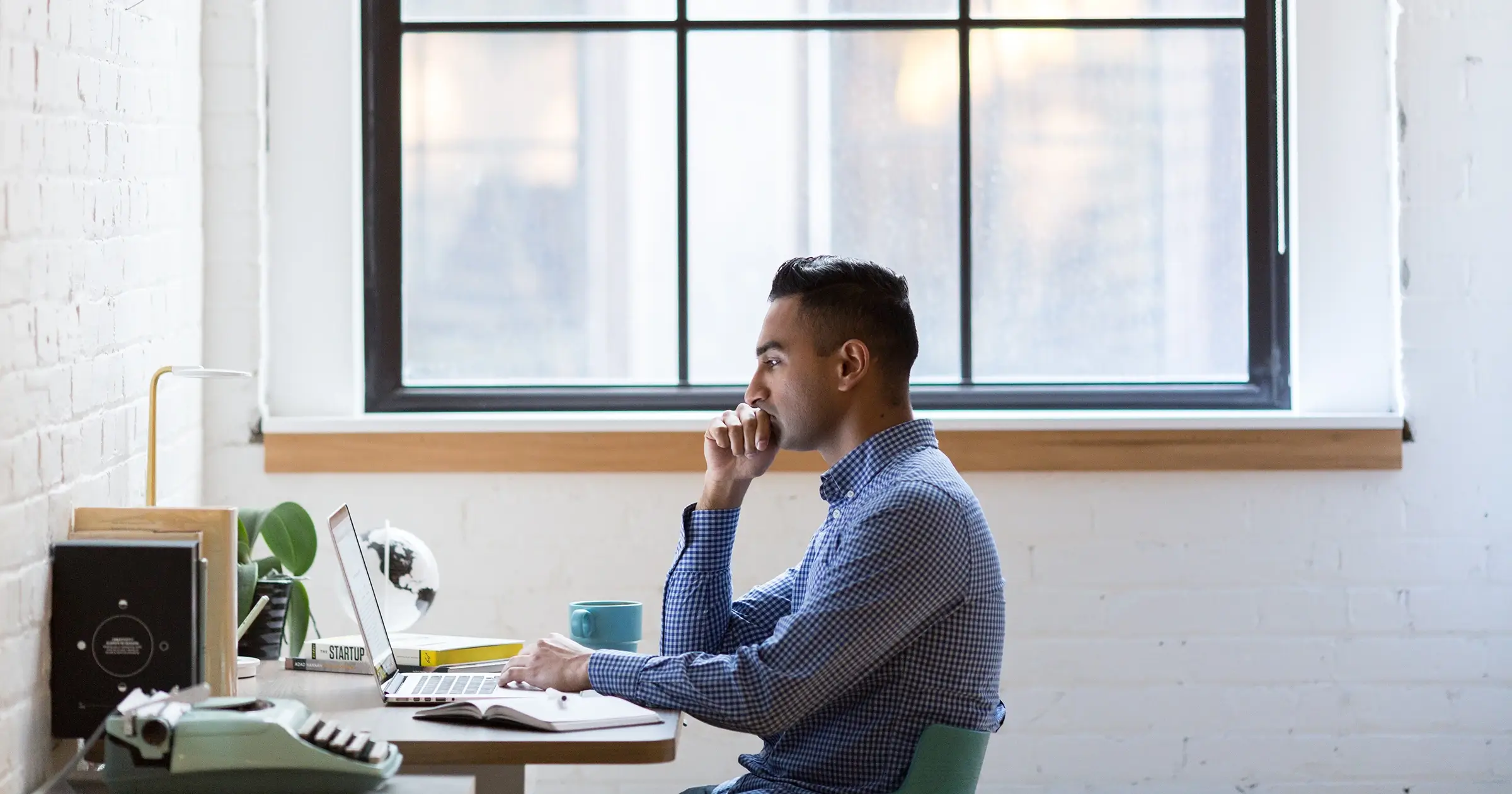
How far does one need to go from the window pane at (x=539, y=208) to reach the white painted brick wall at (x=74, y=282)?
560mm

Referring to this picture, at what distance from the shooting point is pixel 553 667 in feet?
6.57

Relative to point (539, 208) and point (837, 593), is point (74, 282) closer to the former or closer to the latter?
point (837, 593)

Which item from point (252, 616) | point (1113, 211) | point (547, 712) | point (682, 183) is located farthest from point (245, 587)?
point (1113, 211)

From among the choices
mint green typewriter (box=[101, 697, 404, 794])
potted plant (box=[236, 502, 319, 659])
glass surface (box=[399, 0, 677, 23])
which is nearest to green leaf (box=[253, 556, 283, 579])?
potted plant (box=[236, 502, 319, 659])

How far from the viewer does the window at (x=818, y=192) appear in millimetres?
3160

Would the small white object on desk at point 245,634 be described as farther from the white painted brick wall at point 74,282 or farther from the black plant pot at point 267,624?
the white painted brick wall at point 74,282

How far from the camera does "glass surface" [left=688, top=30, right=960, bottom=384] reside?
3164 mm

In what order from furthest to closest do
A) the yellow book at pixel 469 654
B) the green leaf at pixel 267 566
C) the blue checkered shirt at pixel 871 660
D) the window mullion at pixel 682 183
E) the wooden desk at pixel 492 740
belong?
the window mullion at pixel 682 183, the green leaf at pixel 267 566, the yellow book at pixel 469 654, the blue checkered shirt at pixel 871 660, the wooden desk at pixel 492 740

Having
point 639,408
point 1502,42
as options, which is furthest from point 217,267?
point 1502,42

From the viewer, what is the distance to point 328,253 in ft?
10.1

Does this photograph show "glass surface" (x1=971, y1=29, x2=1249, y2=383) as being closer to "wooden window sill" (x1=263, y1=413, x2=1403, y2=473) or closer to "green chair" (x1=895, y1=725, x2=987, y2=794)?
"wooden window sill" (x1=263, y1=413, x2=1403, y2=473)

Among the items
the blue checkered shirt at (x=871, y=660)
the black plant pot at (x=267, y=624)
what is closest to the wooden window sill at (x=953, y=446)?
the black plant pot at (x=267, y=624)

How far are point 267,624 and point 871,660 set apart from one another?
96 cm

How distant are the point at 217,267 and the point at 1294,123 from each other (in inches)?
87.7
